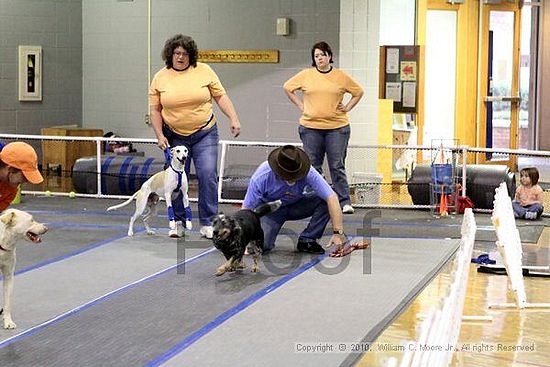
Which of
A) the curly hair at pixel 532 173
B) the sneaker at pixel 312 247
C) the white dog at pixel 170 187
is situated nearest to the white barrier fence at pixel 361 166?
the curly hair at pixel 532 173

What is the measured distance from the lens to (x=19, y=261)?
677 cm

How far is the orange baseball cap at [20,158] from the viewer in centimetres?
460

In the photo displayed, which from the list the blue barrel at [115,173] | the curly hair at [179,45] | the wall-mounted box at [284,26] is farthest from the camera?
the wall-mounted box at [284,26]

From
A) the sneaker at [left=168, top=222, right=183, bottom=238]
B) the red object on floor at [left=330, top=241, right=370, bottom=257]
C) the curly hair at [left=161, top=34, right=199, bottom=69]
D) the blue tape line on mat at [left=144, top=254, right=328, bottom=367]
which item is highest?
the curly hair at [left=161, top=34, right=199, bottom=69]

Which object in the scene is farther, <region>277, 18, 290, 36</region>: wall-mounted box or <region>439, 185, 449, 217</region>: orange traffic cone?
<region>277, 18, 290, 36</region>: wall-mounted box

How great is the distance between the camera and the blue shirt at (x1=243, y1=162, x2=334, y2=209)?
257 inches

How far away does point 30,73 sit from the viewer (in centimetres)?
1262

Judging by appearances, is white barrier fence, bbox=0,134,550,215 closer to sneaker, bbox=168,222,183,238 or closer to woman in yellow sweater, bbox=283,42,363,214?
woman in yellow sweater, bbox=283,42,363,214

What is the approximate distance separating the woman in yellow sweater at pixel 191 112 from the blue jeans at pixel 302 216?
2.22ft

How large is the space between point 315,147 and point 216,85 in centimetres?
134

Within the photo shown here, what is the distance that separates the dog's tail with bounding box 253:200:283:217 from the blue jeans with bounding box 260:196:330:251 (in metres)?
0.37

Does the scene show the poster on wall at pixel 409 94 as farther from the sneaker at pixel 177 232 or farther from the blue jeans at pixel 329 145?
the sneaker at pixel 177 232

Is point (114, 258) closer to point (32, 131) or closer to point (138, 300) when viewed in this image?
point (138, 300)

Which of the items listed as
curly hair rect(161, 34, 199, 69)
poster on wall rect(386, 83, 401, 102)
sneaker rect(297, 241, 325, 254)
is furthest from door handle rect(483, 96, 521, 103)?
sneaker rect(297, 241, 325, 254)
